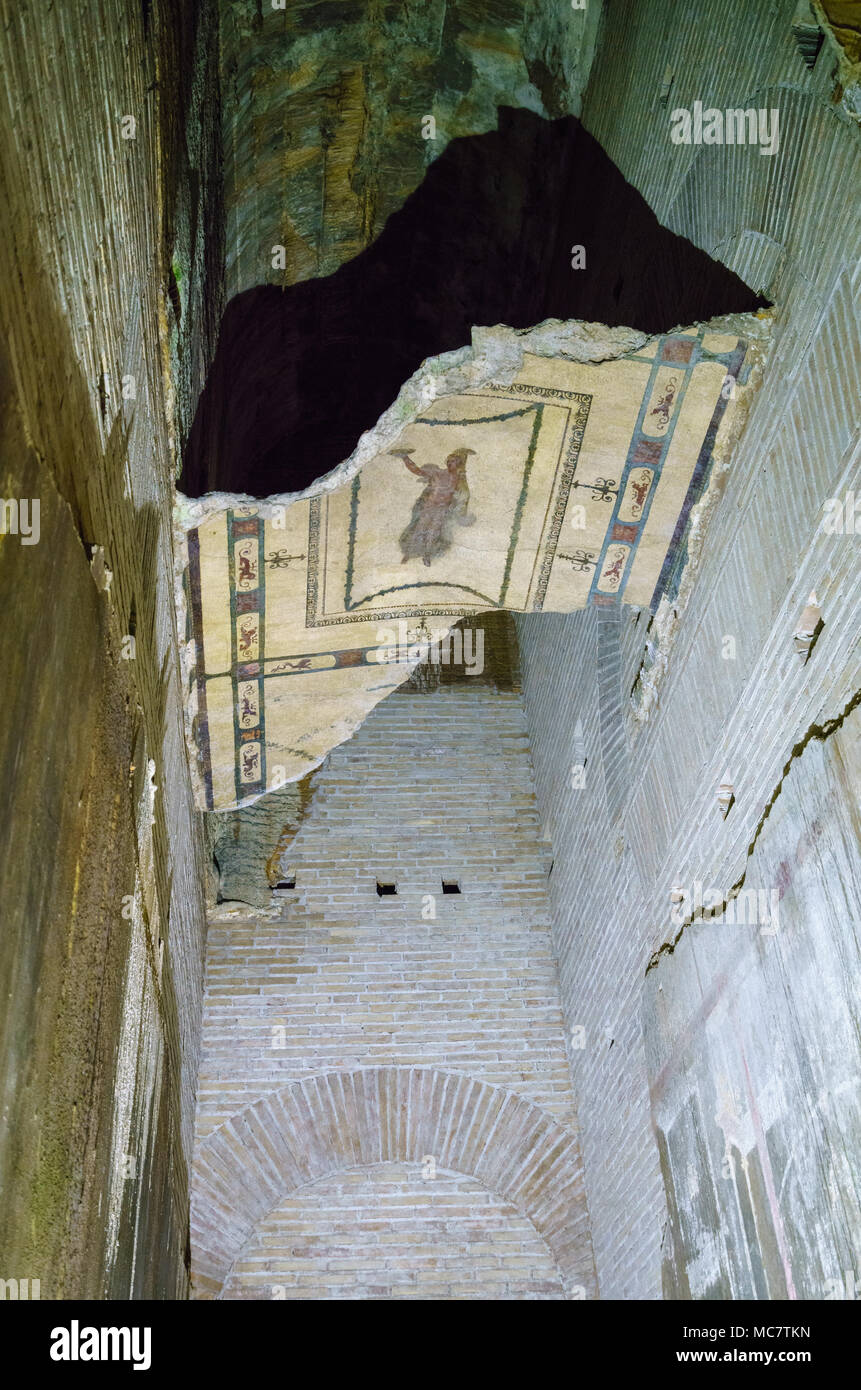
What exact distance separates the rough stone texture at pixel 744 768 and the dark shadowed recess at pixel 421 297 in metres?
0.52

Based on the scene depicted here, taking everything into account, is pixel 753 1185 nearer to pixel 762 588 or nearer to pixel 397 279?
pixel 762 588

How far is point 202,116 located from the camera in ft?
17.6

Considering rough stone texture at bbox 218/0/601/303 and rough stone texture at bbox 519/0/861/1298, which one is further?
rough stone texture at bbox 218/0/601/303

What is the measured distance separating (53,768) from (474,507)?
7.99 ft

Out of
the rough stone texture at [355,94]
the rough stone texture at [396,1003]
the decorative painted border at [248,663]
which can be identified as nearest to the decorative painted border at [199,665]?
the decorative painted border at [248,663]

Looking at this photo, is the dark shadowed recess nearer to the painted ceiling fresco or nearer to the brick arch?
the painted ceiling fresco

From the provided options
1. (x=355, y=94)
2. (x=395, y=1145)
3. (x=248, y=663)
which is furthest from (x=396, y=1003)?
(x=355, y=94)

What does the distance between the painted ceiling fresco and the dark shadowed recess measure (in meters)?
1.20

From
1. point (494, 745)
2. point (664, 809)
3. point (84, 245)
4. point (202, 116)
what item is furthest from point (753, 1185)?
point (202, 116)

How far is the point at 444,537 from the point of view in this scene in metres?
4.77

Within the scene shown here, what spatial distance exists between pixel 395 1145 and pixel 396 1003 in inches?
28.5

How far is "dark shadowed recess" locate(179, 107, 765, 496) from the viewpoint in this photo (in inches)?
247

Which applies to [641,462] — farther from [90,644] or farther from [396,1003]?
[396,1003]

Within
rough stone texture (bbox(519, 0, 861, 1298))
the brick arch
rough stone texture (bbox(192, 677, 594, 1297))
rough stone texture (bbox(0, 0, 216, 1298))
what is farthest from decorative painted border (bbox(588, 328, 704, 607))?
the brick arch
